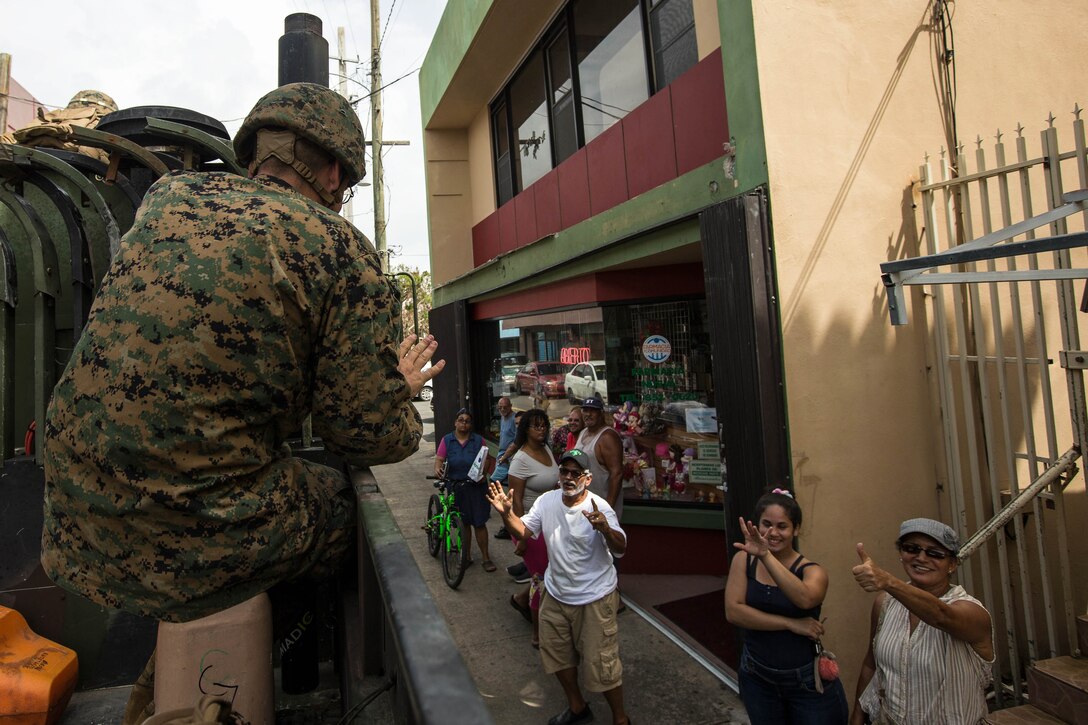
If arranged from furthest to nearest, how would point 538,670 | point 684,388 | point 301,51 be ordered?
point 684,388 < point 538,670 < point 301,51

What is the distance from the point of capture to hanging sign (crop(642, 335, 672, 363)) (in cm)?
Answer: 630

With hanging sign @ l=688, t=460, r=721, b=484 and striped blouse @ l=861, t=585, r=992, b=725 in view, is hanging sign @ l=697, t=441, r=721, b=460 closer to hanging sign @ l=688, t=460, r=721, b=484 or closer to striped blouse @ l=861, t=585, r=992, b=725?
hanging sign @ l=688, t=460, r=721, b=484

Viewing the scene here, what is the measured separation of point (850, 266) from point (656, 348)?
2.55 meters

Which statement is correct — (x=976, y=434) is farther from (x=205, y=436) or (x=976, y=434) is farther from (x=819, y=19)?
(x=205, y=436)

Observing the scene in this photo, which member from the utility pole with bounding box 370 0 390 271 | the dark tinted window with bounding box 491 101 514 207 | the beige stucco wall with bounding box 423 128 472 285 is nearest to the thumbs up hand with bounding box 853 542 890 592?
the dark tinted window with bounding box 491 101 514 207

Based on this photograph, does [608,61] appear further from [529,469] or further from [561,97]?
[529,469]

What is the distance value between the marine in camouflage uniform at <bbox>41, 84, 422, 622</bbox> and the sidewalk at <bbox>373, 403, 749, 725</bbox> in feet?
9.41

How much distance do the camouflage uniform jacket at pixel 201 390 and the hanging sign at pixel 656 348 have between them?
504 cm

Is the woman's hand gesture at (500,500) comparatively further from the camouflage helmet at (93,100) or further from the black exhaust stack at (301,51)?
the camouflage helmet at (93,100)

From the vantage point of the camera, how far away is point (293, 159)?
5.63 ft

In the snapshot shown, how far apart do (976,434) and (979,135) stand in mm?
2149

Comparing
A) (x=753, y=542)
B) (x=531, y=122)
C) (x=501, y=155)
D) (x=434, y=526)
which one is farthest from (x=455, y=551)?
(x=501, y=155)

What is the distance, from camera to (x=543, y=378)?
8.63 meters

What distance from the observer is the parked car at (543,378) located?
8109 millimetres
